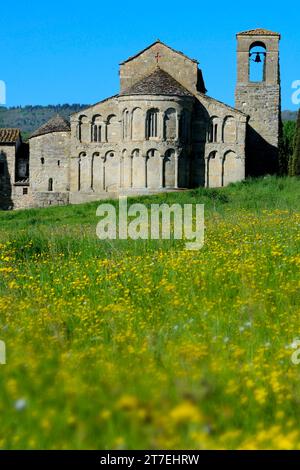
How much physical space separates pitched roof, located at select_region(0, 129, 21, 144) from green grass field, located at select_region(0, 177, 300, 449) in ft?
127

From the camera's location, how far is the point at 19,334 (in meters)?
7.82

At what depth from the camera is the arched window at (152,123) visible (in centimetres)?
4625

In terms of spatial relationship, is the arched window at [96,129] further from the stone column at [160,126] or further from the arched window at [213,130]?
the arched window at [213,130]

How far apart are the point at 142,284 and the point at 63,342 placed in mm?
3934

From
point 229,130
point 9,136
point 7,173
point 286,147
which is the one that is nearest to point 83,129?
point 7,173

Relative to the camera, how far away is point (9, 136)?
56469mm

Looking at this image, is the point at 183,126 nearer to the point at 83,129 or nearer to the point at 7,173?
the point at 83,129

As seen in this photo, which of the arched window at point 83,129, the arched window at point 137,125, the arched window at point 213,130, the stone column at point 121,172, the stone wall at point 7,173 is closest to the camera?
the arched window at point 137,125

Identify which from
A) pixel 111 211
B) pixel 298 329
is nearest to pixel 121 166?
pixel 111 211

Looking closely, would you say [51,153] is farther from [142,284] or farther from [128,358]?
[128,358]

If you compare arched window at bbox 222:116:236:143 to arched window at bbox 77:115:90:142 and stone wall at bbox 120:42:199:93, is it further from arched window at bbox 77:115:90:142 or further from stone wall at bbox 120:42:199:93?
arched window at bbox 77:115:90:142

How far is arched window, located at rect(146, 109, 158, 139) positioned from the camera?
46250 mm

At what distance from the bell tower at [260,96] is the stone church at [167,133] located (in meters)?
0.06

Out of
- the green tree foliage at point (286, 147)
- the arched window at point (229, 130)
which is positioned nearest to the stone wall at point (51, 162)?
the arched window at point (229, 130)
